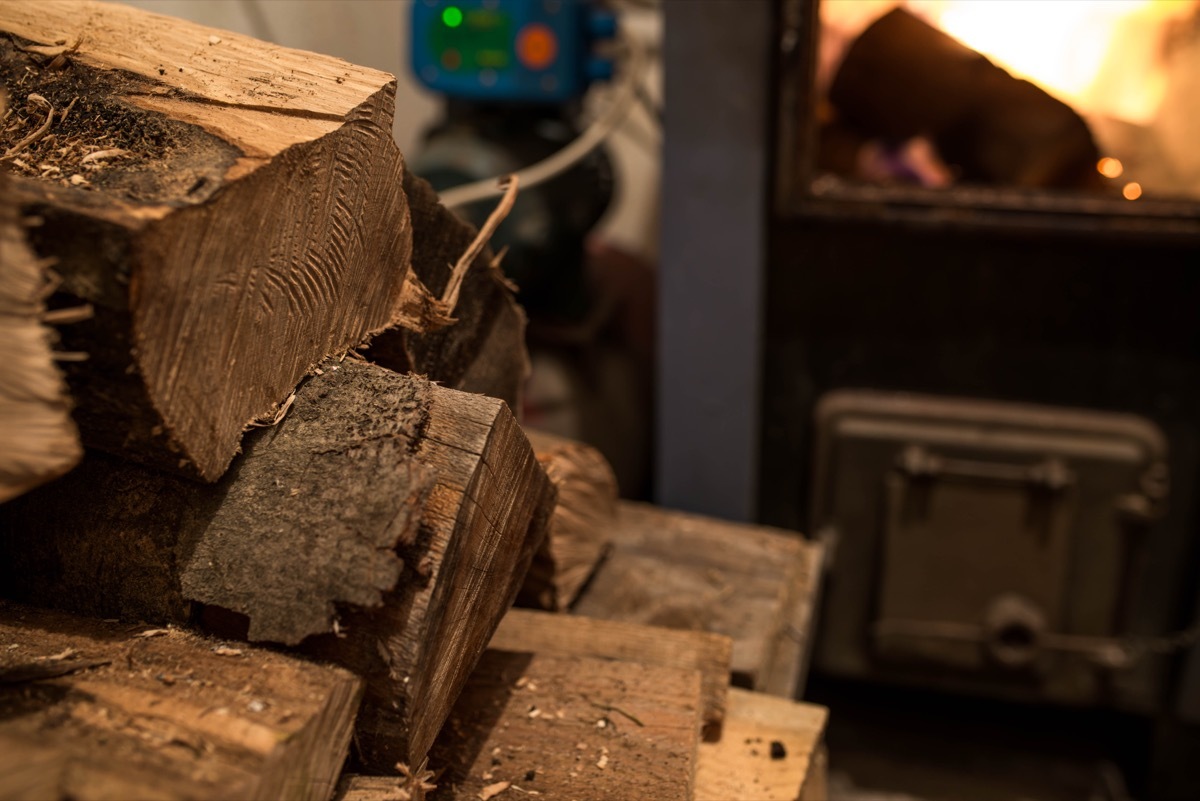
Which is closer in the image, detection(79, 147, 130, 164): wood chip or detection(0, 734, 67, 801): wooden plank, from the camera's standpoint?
detection(0, 734, 67, 801): wooden plank

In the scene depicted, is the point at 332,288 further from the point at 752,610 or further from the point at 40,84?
the point at 752,610

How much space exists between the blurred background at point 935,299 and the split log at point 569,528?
323mm

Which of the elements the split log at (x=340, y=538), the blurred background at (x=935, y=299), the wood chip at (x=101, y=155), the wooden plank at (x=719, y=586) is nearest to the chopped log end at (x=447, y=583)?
the split log at (x=340, y=538)

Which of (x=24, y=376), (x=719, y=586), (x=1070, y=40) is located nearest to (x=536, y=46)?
(x=1070, y=40)

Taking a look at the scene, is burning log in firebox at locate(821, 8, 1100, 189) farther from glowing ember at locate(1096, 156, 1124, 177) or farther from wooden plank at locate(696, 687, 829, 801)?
wooden plank at locate(696, 687, 829, 801)

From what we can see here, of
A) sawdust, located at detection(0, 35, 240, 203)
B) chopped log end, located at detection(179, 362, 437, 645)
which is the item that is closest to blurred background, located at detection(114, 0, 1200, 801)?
sawdust, located at detection(0, 35, 240, 203)

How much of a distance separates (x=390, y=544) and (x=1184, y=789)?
4.88ft

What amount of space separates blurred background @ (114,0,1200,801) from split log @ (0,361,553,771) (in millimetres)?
615

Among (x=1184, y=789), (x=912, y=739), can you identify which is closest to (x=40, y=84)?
(x=912, y=739)

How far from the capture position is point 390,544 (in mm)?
603

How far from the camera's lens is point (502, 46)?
151 centimetres

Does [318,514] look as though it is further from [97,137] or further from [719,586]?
[719,586]

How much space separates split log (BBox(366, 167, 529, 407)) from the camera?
81 centimetres

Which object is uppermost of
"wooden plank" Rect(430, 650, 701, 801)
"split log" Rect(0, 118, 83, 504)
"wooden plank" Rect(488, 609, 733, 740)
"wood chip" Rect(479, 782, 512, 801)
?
"split log" Rect(0, 118, 83, 504)
